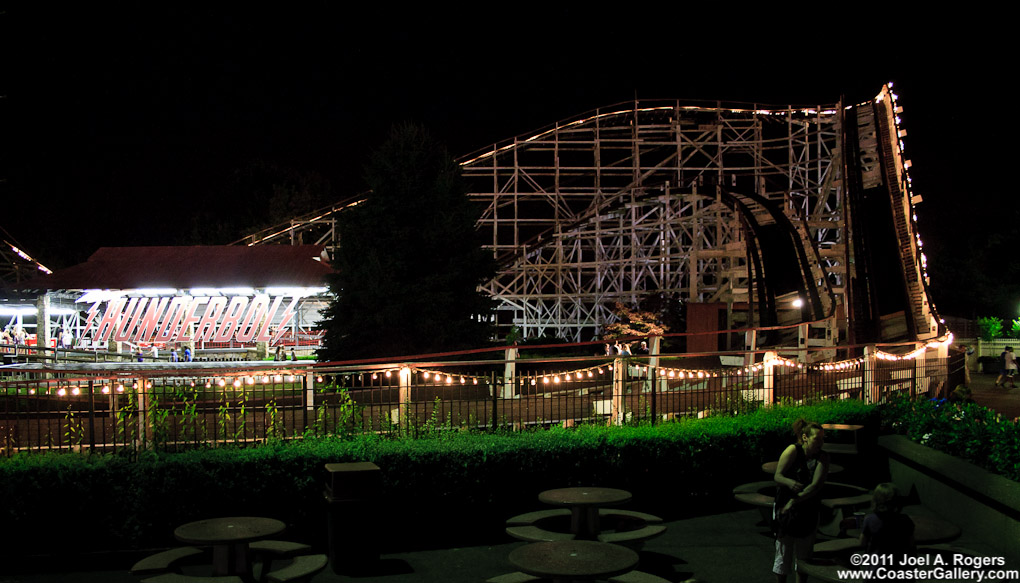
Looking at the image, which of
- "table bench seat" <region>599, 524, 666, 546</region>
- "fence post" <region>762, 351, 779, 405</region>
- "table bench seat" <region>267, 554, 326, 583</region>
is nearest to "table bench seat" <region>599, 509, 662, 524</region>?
"table bench seat" <region>599, 524, 666, 546</region>

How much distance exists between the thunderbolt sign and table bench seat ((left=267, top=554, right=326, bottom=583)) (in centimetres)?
2214

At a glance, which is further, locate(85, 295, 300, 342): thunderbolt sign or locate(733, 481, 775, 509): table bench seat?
locate(85, 295, 300, 342): thunderbolt sign

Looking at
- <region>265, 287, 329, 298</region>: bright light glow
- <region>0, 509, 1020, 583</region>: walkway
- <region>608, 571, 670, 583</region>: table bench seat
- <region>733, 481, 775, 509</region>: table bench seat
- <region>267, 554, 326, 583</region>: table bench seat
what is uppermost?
<region>265, 287, 329, 298</region>: bright light glow

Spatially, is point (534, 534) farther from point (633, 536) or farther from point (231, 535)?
point (231, 535)

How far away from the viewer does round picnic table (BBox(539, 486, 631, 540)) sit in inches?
241

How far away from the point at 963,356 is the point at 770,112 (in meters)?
16.9

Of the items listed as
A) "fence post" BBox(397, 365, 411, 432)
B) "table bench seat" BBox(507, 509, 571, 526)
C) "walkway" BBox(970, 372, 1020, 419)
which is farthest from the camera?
"walkway" BBox(970, 372, 1020, 419)

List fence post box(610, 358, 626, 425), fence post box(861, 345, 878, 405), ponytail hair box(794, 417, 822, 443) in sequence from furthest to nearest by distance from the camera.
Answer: fence post box(861, 345, 878, 405) → fence post box(610, 358, 626, 425) → ponytail hair box(794, 417, 822, 443)

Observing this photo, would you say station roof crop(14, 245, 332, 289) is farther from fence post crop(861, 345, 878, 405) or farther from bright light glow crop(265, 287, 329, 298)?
fence post crop(861, 345, 878, 405)

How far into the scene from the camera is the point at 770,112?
2927cm

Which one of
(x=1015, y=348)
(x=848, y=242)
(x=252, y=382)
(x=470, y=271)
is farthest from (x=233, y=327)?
(x=1015, y=348)

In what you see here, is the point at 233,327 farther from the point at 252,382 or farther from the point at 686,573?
the point at 686,573

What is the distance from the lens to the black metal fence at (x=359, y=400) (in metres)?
7.16

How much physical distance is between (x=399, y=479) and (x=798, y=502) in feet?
10.5
